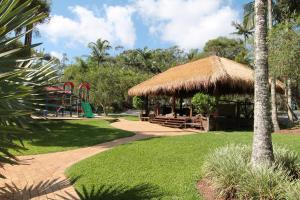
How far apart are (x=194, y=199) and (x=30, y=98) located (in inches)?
127

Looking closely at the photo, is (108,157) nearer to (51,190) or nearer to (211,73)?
(51,190)

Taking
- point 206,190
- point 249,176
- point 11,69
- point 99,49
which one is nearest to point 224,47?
point 99,49

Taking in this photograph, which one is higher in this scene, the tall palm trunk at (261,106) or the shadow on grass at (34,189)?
the tall palm trunk at (261,106)

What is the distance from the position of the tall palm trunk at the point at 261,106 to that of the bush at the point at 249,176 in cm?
27

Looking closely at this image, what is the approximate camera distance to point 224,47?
49.0 metres

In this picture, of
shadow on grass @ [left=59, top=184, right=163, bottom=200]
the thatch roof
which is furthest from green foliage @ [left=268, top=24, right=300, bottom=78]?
shadow on grass @ [left=59, top=184, right=163, bottom=200]

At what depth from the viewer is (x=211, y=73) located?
1845 centimetres

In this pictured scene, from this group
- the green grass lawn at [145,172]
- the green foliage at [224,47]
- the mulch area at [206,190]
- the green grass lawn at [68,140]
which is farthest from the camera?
the green foliage at [224,47]

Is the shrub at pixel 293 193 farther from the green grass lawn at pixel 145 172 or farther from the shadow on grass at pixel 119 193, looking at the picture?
the shadow on grass at pixel 119 193

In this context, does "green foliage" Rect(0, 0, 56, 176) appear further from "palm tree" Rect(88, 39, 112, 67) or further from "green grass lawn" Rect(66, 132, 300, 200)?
"palm tree" Rect(88, 39, 112, 67)

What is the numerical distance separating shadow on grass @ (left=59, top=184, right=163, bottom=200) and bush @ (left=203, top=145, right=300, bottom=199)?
3.64 feet

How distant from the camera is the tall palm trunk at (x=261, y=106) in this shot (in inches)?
262

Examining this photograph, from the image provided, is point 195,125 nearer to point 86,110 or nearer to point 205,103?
point 205,103

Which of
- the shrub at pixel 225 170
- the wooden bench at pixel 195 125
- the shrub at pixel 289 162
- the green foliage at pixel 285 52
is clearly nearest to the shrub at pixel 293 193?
the shrub at pixel 225 170
